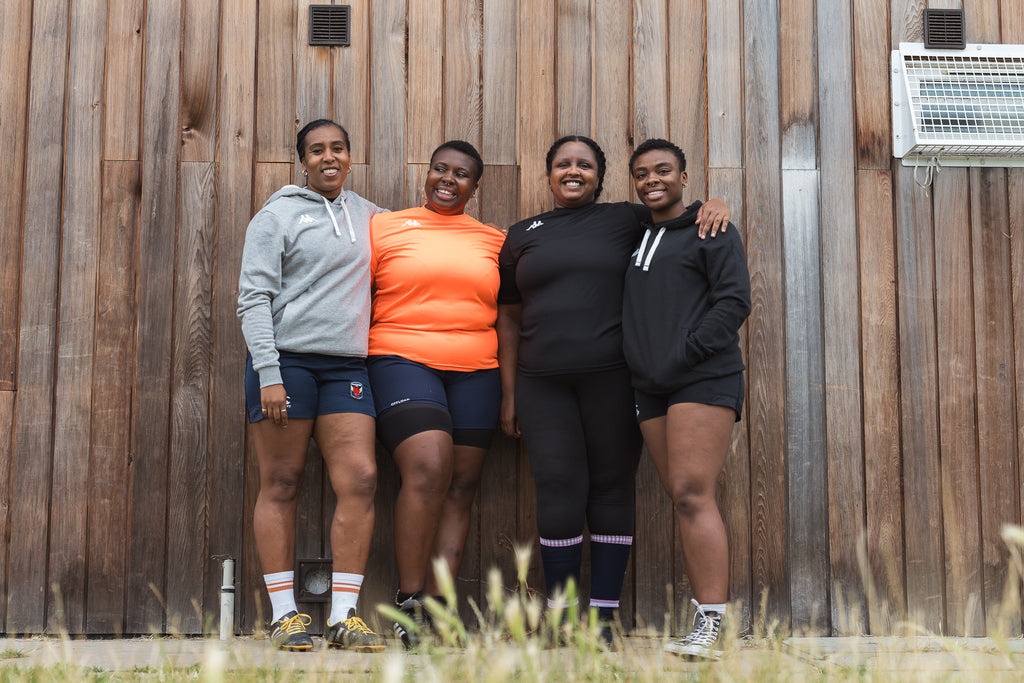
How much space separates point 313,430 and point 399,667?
2.07m

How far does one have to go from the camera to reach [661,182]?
2820mm

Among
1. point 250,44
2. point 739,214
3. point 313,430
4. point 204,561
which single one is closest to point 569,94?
point 739,214

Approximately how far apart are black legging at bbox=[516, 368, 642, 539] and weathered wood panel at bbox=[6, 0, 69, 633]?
1845mm

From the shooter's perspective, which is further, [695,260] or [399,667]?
[695,260]

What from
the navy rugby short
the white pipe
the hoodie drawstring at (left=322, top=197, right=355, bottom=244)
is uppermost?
the hoodie drawstring at (left=322, top=197, right=355, bottom=244)

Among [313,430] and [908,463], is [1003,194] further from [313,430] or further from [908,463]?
[313,430]

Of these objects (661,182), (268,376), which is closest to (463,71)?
(661,182)

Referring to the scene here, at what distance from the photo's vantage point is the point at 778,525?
3191mm

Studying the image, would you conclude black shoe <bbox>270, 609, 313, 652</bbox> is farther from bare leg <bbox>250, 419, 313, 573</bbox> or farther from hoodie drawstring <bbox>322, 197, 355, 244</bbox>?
hoodie drawstring <bbox>322, 197, 355, 244</bbox>

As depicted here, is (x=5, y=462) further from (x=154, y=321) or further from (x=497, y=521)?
(x=497, y=521)

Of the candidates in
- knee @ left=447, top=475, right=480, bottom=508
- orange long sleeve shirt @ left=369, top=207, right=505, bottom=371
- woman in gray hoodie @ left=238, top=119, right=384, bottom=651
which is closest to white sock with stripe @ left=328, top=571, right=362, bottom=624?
woman in gray hoodie @ left=238, top=119, right=384, bottom=651

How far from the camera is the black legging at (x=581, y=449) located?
2.72 m

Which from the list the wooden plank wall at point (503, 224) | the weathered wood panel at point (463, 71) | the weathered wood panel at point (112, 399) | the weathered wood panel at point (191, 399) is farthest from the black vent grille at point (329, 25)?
the weathered wood panel at point (112, 399)

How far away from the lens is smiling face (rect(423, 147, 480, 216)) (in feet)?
9.89
